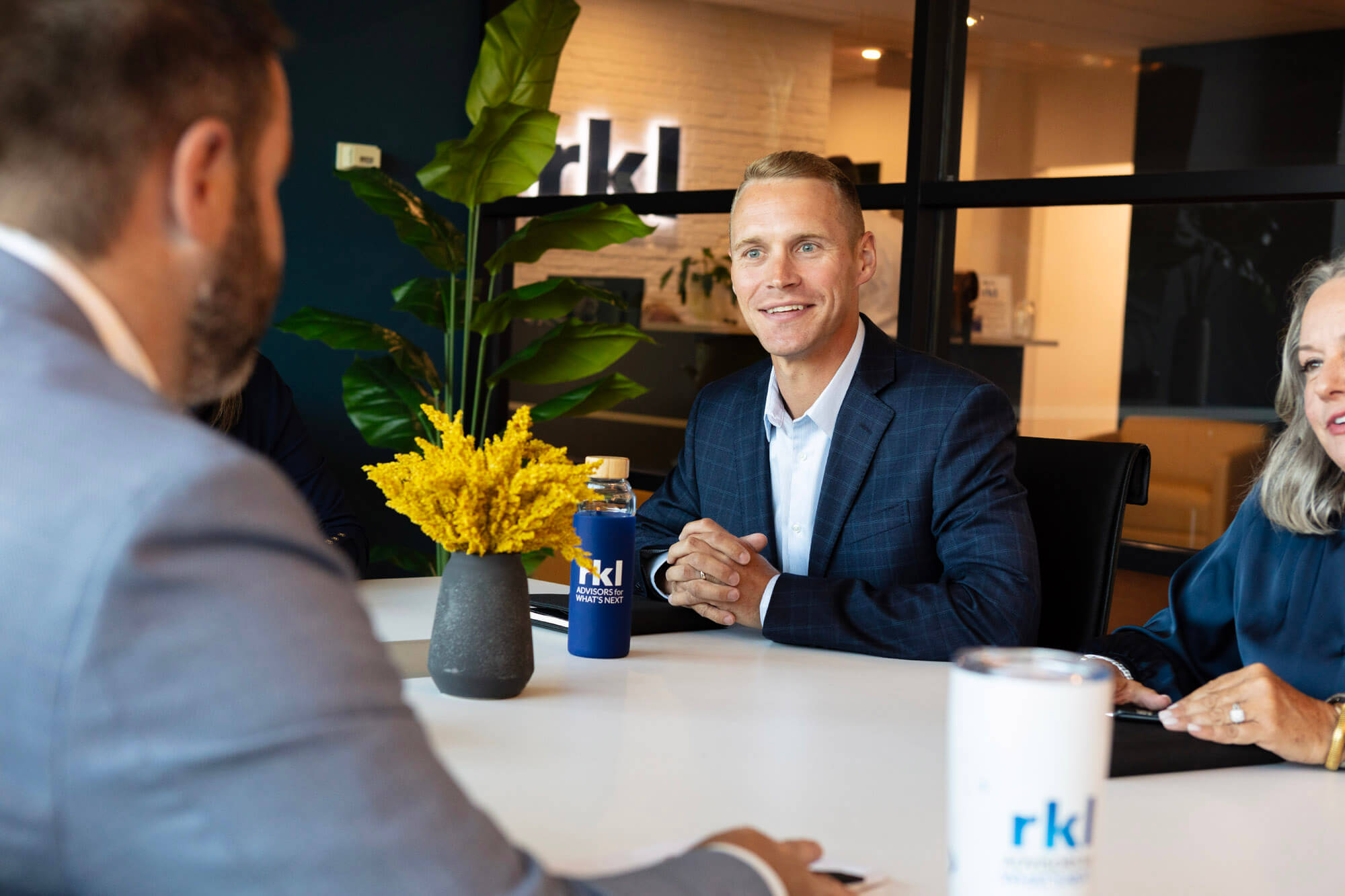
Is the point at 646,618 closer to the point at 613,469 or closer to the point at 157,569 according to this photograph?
the point at 613,469

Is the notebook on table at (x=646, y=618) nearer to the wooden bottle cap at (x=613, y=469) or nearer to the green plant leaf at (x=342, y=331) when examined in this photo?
the wooden bottle cap at (x=613, y=469)

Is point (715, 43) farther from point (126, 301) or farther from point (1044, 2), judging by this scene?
point (126, 301)

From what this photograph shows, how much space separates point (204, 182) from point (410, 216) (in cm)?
339

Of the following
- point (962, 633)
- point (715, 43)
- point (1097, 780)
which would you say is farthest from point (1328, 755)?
point (715, 43)

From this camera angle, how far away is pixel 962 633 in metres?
1.72

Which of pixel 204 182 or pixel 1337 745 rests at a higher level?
pixel 204 182

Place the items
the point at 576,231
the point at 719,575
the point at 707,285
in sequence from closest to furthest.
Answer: the point at 719,575, the point at 576,231, the point at 707,285

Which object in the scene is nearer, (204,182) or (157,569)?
(157,569)

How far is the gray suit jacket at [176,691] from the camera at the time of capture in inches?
19.5

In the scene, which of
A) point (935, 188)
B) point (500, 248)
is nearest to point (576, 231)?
point (500, 248)

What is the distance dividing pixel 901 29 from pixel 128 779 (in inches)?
141

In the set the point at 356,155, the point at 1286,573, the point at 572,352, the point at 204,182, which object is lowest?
the point at 1286,573

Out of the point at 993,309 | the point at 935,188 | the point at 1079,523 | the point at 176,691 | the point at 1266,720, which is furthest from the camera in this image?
the point at 993,309

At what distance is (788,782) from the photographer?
44.0 inches
